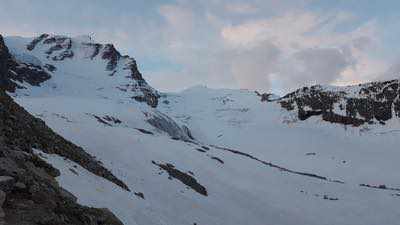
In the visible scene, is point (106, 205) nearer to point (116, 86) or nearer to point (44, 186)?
point (44, 186)

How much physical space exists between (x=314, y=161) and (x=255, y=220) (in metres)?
66.2

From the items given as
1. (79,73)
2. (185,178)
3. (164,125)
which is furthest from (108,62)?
(185,178)

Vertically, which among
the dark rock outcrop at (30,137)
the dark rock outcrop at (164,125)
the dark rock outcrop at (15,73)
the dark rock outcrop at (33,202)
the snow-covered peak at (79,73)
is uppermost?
the snow-covered peak at (79,73)

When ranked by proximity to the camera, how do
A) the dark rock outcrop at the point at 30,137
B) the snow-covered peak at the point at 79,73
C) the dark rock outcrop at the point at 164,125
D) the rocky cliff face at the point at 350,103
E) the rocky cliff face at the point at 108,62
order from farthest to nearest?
1. the rocky cliff face at the point at 108,62
2. the snow-covered peak at the point at 79,73
3. the rocky cliff face at the point at 350,103
4. the dark rock outcrop at the point at 164,125
5. the dark rock outcrop at the point at 30,137

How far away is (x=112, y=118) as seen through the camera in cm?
7900

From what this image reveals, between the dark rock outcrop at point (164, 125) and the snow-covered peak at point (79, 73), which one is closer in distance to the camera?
the dark rock outcrop at point (164, 125)

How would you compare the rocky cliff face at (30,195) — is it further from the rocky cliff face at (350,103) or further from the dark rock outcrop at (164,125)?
the rocky cliff face at (350,103)

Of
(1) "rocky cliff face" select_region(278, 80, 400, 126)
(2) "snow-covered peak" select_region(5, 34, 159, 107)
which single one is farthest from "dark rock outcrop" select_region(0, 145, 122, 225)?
(1) "rocky cliff face" select_region(278, 80, 400, 126)

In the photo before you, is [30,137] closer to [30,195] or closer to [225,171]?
[30,195]

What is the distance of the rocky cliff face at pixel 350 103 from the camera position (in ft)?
478

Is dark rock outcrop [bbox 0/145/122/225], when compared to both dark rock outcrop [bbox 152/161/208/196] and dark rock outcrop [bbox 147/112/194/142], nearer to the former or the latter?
dark rock outcrop [bbox 152/161/208/196]

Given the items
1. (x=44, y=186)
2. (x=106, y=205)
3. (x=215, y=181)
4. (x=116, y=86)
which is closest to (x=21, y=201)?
(x=44, y=186)

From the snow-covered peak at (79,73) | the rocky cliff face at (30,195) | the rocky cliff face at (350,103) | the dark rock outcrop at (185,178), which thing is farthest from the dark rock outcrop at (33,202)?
the rocky cliff face at (350,103)

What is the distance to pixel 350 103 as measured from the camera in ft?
507
